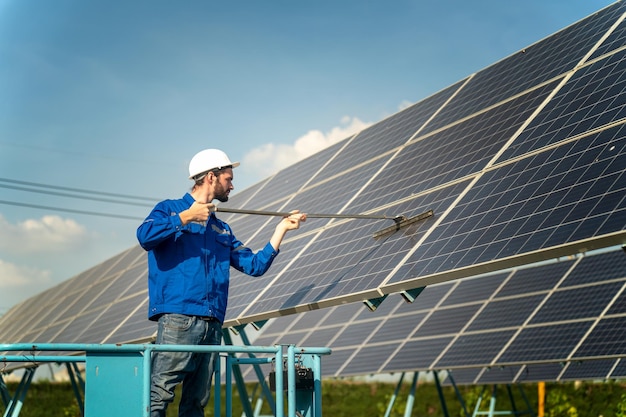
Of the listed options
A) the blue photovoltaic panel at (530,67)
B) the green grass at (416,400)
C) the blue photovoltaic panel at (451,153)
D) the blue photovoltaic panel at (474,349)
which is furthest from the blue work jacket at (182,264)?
the green grass at (416,400)

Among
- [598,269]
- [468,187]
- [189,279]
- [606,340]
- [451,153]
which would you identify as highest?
[598,269]

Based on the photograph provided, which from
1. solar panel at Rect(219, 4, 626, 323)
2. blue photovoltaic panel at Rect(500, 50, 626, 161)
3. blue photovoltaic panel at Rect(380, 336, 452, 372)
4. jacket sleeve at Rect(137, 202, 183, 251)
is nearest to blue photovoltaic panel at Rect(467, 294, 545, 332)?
blue photovoltaic panel at Rect(380, 336, 452, 372)

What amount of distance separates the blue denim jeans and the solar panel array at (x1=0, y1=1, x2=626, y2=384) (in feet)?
8.06

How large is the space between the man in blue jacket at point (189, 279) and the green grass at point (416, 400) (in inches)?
807

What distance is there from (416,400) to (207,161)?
26.4 meters

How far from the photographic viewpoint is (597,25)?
11.7 meters

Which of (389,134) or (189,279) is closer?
(189,279)

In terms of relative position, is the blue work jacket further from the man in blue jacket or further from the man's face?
the man's face

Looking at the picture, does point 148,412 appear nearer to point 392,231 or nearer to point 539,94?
point 392,231

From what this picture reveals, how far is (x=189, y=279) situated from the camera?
736 cm

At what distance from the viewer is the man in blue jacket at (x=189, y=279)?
7098 mm

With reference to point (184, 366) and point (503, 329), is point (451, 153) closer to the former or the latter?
point (184, 366)

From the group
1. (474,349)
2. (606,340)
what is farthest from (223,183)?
(474,349)

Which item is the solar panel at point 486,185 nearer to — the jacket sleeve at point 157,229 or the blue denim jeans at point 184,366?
the blue denim jeans at point 184,366
